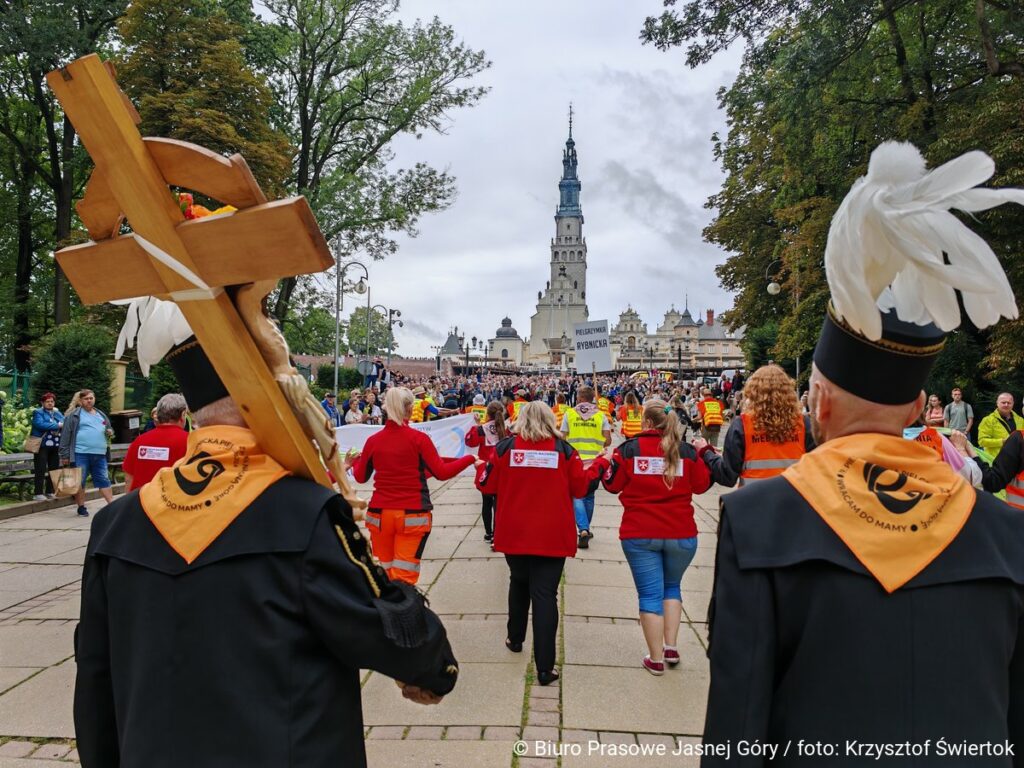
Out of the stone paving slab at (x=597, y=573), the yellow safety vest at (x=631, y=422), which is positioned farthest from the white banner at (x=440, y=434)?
the yellow safety vest at (x=631, y=422)

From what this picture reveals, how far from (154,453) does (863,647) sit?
629cm

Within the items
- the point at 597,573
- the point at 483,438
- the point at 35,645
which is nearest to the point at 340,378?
the point at 483,438

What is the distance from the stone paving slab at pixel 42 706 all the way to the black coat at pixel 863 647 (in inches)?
168

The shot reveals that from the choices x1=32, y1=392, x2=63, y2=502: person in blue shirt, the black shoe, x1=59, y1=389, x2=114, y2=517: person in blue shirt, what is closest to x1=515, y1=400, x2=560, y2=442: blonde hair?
the black shoe

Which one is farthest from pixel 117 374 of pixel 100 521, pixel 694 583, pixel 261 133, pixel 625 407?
pixel 100 521

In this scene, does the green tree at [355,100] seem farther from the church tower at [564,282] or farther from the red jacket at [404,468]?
the church tower at [564,282]

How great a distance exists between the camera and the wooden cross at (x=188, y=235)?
159cm

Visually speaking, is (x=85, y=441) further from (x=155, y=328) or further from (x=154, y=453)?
(x=155, y=328)

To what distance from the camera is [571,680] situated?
5020mm

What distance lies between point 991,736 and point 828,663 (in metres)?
0.40

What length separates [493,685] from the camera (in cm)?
494

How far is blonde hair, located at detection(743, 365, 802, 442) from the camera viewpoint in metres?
5.34

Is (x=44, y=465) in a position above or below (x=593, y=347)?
below

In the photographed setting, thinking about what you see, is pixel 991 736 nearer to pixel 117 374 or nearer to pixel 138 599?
pixel 138 599
